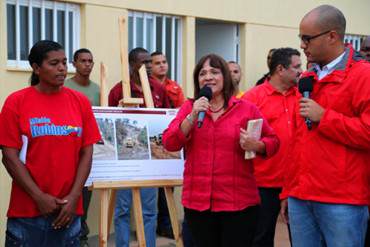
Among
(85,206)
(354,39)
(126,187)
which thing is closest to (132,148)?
(126,187)

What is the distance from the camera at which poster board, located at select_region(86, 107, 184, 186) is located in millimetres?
4852

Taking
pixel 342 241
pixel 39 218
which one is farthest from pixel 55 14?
pixel 342 241

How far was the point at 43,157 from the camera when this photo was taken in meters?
3.74

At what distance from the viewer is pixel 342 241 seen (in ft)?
10.9

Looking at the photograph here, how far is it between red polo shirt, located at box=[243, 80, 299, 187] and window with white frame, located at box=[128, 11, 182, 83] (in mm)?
2514

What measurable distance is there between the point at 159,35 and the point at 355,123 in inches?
184

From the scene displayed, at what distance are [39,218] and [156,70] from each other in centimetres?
355

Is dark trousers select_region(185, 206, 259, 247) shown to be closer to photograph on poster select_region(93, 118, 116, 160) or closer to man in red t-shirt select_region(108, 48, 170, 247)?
photograph on poster select_region(93, 118, 116, 160)

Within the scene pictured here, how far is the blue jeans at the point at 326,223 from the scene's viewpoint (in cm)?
332

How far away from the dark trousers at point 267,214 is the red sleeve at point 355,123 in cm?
188

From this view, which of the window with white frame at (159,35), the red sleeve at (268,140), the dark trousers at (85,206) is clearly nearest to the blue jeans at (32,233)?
the red sleeve at (268,140)

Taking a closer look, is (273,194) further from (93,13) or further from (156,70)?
(93,13)

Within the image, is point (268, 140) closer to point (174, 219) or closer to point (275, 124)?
point (275, 124)

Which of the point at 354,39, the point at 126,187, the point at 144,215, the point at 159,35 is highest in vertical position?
the point at 354,39
